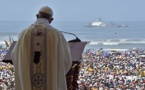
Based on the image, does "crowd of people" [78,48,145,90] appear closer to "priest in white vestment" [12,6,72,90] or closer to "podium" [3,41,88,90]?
"podium" [3,41,88,90]

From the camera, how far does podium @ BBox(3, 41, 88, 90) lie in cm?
172

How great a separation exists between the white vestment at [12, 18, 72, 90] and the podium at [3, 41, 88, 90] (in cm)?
6

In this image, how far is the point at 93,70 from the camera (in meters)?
8.98

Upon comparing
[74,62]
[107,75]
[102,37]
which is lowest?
[102,37]

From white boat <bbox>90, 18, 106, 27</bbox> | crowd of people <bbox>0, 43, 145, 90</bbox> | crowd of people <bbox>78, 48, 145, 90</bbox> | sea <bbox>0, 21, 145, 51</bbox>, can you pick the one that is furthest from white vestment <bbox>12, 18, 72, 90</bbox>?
white boat <bbox>90, 18, 106, 27</bbox>

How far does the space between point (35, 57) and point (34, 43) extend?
0.06 m

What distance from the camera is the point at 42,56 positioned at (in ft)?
5.55

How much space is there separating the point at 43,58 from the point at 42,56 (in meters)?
0.01

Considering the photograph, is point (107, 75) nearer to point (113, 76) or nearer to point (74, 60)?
point (113, 76)

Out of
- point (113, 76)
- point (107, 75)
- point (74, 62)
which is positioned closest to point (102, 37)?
point (107, 75)

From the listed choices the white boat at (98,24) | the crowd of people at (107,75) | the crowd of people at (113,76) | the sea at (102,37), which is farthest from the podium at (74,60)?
the white boat at (98,24)

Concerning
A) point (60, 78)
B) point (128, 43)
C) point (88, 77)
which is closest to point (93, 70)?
point (88, 77)

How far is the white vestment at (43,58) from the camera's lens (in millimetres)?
1680

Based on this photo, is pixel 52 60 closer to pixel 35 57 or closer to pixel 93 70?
pixel 35 57
